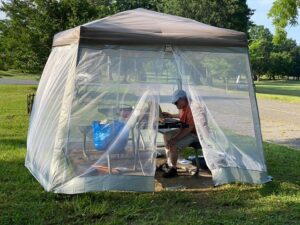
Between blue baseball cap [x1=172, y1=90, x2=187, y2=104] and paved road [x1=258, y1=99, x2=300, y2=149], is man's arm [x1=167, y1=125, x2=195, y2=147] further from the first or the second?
paved road [x1=258, y1=99, x2=300, y2=149]

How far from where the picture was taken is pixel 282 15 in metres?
20.8

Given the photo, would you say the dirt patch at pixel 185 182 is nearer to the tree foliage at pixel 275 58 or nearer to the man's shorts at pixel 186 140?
the man's shorts at pixel 186 140

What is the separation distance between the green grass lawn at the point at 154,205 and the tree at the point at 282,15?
15.0 m

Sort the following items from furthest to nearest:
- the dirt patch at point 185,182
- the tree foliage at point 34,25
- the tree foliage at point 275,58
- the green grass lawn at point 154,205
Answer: the tree foliage at point 275,58 < the tree foliage at point 34,25 < the dirt patch at point 185,182 < the green grass lawn at point 154,205

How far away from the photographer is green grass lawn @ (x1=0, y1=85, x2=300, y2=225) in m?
5.12

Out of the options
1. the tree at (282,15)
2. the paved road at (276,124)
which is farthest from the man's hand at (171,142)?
the tree at (282,15)

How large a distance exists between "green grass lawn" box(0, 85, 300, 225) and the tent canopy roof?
1.98m

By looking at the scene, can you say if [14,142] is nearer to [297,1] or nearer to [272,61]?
[297,1]

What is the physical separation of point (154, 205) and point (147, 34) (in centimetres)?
218

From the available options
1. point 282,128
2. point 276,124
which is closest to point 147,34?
point 282,128

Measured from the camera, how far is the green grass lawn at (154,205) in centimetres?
512

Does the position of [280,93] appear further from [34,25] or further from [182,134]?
[182,134]

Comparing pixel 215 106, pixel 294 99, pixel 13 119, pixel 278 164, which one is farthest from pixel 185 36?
pixel 294 99

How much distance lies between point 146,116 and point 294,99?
22.9 meters
